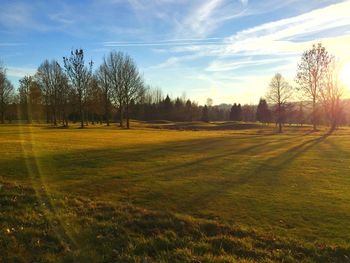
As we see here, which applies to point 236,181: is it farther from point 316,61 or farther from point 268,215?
point 316,61

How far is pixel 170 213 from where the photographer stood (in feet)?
33.3

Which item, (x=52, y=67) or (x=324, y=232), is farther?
(x=52, y=67)

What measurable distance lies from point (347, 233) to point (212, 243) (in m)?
3.56

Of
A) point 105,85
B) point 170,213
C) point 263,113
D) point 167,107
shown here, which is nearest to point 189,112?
point 167,107

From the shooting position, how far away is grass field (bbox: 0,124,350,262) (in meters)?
7.57

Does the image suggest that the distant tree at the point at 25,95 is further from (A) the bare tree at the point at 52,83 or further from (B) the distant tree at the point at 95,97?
(B) the distant tree at the point at 95,97

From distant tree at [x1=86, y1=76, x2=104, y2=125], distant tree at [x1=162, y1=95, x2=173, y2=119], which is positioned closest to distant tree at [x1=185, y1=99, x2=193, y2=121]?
distant tree at [x1=162, y1=95, x2=173, y2=119]

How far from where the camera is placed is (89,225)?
895 centimetres

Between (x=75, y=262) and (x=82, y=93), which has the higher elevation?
(x=82, y=93)

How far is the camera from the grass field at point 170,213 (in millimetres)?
7570

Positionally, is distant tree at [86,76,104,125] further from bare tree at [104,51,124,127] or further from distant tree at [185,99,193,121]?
distant tree at [185,99,193,121]

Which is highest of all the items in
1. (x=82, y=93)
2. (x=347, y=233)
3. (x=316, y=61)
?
(x=316, y=61)

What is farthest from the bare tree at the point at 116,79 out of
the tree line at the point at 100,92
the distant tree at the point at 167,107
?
the distant tree at the point at 167,107

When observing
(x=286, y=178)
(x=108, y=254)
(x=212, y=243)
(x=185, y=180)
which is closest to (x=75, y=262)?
(x=108, y=254)
